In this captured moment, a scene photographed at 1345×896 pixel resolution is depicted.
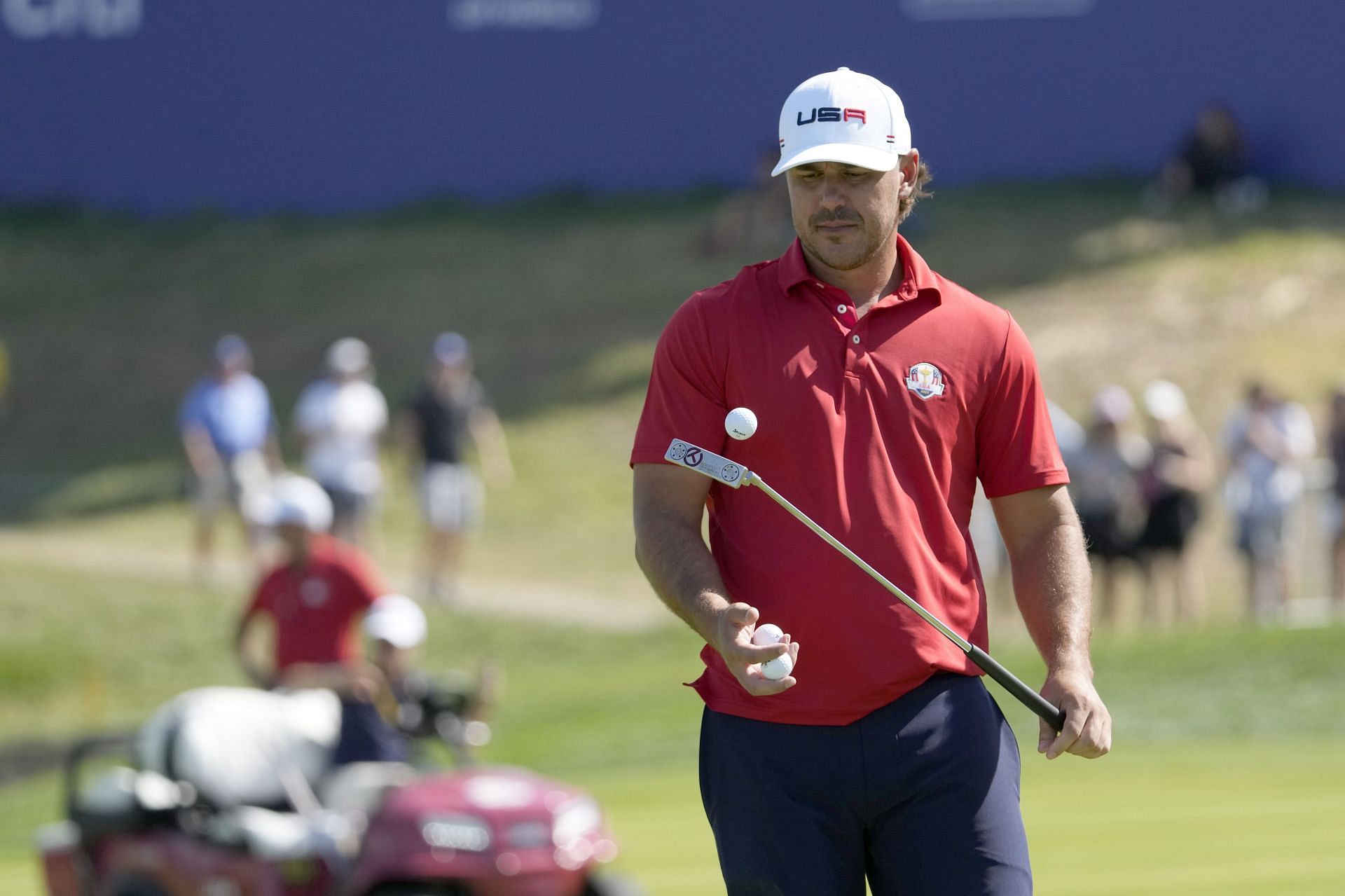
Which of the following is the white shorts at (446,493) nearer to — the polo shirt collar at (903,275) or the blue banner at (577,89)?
the blue banner at (577,89)

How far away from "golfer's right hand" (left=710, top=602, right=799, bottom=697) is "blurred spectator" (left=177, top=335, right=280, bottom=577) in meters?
17.4

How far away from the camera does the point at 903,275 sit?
14.1 ft

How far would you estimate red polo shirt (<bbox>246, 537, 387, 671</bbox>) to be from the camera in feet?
36.0

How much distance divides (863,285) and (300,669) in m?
7.02

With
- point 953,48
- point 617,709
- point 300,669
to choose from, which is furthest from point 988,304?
point 953,48

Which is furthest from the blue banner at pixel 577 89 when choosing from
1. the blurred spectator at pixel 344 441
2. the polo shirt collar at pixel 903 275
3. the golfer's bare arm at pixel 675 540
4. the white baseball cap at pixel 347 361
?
the golfer's bare arm at pixel 675 540

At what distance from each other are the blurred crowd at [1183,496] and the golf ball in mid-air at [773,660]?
11.6m

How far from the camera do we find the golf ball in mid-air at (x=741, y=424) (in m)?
3.90

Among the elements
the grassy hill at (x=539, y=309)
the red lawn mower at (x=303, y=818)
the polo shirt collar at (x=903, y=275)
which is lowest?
the red lawn mower at (x=303, y=818)

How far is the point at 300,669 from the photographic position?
10.8 m

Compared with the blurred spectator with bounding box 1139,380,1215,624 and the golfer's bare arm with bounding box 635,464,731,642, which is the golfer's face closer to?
the golfer's bare arm with bounding box 635,464,731,642

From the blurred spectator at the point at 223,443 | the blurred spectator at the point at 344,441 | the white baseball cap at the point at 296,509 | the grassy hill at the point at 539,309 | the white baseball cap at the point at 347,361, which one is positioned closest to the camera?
the white baseball cap at the point at 296,509

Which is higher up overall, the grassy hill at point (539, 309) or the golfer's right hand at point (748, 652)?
the grassy hill at point (539, 309)

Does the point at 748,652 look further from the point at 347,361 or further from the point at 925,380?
the point at 347,361
